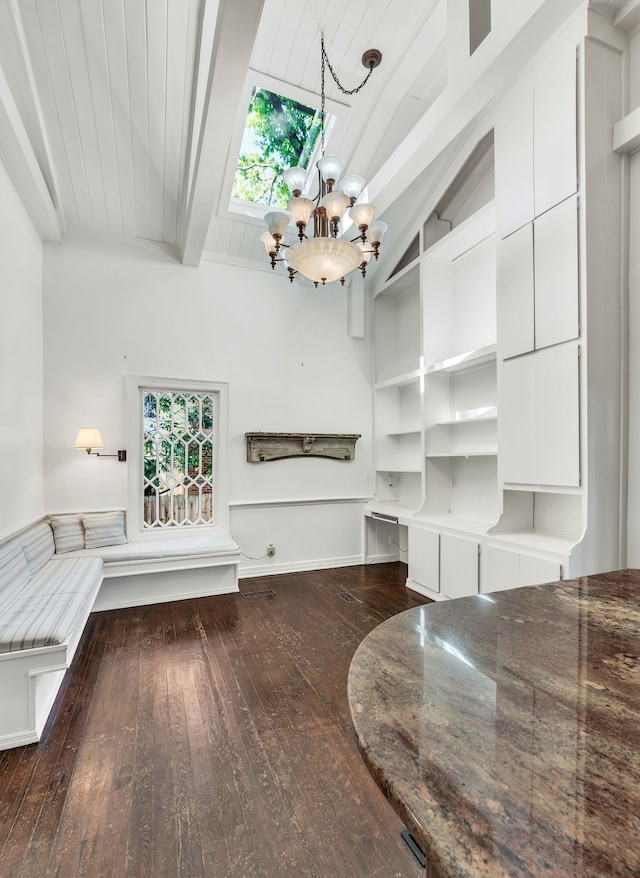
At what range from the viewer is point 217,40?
7.10 ft

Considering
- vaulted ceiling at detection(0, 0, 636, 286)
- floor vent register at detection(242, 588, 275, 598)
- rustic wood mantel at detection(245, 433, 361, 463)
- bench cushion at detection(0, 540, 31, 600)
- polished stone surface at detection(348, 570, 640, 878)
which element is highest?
Result: vaulted ceiling at detection(0, 0, 636, 286)

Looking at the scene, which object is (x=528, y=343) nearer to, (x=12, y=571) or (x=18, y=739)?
(x=18, y=739)

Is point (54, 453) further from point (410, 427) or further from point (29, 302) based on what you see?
point (410, 427)

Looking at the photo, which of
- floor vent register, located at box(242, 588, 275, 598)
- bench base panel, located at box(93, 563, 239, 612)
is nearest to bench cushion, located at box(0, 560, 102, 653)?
bench base panel, located at box(93, 563, 239, 612)

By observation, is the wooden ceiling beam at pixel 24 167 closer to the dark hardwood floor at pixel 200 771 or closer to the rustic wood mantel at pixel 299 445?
the rustic wood mantel at pixel 299 445

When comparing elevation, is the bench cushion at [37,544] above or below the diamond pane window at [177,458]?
below

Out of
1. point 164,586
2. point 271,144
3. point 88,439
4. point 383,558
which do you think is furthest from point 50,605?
point 271,144

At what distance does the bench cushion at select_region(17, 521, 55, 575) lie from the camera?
3.22 m

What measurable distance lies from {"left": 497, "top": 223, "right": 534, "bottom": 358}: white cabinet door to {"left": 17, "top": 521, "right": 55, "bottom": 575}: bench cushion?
3.95 m

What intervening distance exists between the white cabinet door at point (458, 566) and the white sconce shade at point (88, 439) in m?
3.27

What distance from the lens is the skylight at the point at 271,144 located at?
3656mm

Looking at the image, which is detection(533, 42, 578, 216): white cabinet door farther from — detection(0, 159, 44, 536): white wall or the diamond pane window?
detection(0, 159, 44, 536): white wall

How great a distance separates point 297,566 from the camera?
4.88 meters

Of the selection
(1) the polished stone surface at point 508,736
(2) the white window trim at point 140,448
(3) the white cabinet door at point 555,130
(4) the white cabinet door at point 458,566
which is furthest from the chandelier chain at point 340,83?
(1) the polished stone surface at point 508,736
